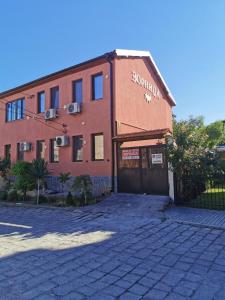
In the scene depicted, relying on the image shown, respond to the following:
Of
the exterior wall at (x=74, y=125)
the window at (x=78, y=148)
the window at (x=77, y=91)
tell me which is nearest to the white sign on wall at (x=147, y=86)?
the exterior wall at (x=74, y=125)

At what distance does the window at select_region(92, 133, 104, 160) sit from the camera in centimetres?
1424

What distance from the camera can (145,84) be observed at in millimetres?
17844

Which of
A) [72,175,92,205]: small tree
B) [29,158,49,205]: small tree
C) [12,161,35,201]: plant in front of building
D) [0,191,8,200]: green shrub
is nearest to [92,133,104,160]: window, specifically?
[72,175,92,205]: small tree

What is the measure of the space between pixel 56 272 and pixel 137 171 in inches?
330

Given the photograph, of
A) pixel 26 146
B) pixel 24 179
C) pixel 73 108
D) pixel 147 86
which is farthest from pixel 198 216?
pixel 26 146

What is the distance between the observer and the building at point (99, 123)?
1248 cm

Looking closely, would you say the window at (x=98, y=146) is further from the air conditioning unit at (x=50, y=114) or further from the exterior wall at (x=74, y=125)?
the air conditioning unit at (x=50, y=114)

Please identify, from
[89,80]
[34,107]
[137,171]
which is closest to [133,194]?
[137,171]

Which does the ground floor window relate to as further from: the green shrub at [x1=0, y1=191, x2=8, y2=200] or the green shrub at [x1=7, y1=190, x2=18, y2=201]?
the green shrub at [x1=7, y1=190, x2=18, y2=201]

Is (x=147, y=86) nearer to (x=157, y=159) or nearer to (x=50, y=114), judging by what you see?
(x=50, y=114)

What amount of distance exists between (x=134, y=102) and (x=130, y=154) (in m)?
4.46

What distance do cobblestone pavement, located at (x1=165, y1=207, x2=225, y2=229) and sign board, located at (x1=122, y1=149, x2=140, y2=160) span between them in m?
3.33

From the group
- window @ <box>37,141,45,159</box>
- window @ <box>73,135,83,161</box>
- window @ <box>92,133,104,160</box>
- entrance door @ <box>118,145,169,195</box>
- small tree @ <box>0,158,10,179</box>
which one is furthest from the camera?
small tree @ <box>0,158,10,179</box>

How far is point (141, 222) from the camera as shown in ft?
27.3
